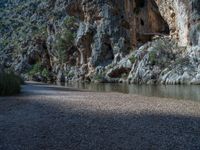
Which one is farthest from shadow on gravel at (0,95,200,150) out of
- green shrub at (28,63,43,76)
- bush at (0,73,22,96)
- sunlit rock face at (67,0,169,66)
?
green shrub at (28,63,43,76)

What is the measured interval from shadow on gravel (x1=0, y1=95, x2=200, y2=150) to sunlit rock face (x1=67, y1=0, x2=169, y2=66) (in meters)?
68.0

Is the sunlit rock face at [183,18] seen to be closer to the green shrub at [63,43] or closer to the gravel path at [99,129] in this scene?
the green shrub at [63,43]

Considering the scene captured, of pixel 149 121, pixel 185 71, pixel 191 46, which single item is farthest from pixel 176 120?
pixel 191 46

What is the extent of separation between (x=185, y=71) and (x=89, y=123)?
43.1 metres

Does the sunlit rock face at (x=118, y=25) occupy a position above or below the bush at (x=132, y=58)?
above

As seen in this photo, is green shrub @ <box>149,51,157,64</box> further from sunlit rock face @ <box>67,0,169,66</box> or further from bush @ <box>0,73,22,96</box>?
bush @ <box>0,73,22,96</box>

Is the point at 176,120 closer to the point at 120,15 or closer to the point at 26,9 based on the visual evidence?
the point at 120,15

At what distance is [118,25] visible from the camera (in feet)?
281

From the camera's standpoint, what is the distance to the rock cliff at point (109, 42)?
6159 cm

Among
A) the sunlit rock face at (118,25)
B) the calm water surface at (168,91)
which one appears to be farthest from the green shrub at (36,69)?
the calm water surface at (168,91)

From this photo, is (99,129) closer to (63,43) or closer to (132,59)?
(132,59)

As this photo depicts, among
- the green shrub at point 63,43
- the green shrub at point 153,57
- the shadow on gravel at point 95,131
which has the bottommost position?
the shadow on gravel at point 95,131

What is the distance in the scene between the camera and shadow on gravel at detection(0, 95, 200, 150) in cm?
980

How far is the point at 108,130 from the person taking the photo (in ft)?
38.7
